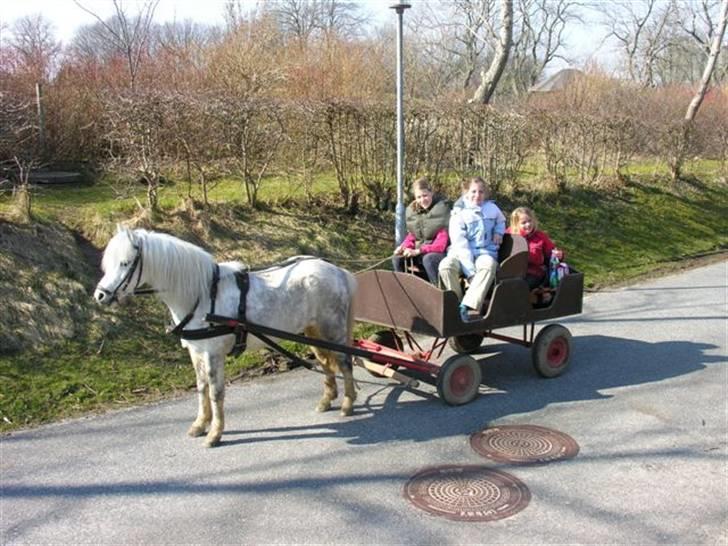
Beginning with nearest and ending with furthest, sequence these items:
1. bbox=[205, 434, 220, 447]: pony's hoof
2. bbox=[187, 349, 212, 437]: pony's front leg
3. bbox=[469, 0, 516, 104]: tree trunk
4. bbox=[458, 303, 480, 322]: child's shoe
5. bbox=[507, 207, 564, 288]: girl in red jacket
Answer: bbox=[205, 434, 220, 447]: pony's hoof, bbox=[187, 349, 212, 437]: pony's front leg, bbox=[458, 303, 480, 322]: child's shoe, bbox=[507, 207, 564, 288]: girl in red jacket, bbox=[469, 0, 516, 104]: tree trunk

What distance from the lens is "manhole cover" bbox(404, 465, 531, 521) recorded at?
443cm

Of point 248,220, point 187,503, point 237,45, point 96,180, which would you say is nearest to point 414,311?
point 187,503

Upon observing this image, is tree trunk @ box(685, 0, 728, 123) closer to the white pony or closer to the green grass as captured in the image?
the green grass

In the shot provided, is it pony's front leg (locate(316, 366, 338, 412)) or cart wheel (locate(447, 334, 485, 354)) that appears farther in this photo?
cart wheel (locate(447, 334, 485, 354))

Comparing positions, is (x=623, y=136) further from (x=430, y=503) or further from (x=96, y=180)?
(x=430, y=503)

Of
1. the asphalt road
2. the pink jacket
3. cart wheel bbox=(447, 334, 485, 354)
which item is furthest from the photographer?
cart wheel bbox=(447, 334, 485, 354)

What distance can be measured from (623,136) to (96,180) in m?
11.6

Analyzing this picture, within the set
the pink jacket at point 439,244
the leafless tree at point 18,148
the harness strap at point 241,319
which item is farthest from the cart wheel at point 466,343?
the leafless tree at point 18,148

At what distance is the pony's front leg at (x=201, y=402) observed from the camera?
547 cm

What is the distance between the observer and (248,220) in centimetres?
1009

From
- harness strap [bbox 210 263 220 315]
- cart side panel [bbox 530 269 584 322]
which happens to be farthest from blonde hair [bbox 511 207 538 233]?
harness strap [bbox 210 263 220 315]

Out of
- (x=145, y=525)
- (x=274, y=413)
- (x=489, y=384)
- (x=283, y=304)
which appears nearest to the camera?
(x=145, y=525)

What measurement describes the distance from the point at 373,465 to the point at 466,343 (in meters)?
2.88

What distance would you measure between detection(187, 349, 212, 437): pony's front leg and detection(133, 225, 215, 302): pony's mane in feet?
1.77
